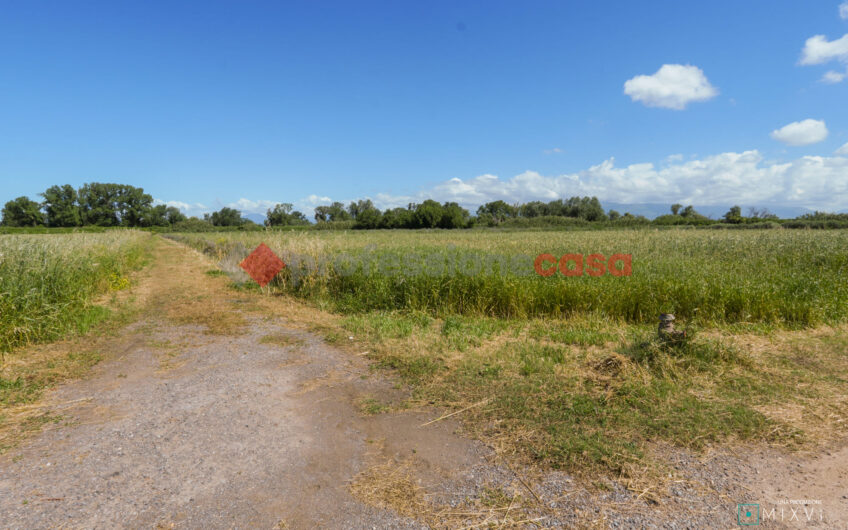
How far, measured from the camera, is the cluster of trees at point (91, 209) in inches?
3723

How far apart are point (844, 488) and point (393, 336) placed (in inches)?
212

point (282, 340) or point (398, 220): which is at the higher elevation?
point (398, 220)

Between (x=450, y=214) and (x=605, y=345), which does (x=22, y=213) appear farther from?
(x=605, y=345)

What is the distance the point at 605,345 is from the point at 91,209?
Answer: 133258 mm

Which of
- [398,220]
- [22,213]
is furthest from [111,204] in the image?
[398,220]

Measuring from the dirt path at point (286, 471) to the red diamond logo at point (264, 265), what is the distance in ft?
23.5

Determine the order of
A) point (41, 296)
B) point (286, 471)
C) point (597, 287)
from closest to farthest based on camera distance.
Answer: point (286, 471)
point (41, 296)
point (597, 287)

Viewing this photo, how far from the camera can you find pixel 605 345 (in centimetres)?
594

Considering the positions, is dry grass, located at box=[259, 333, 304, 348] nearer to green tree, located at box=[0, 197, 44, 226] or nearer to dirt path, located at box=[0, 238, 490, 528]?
dirt path, located at box=[0, 238, 490, 528]

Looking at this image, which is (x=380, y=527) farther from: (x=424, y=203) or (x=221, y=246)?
(x=424, y=203)

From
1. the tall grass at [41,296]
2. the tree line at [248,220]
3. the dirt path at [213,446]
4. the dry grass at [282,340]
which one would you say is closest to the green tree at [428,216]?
the tree line at [248,220]

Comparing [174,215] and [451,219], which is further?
[174,215]

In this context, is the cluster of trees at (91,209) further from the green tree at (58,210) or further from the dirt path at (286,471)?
the dirt path at (286,471)

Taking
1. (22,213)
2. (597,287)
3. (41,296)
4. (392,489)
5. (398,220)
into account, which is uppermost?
(22,213)
